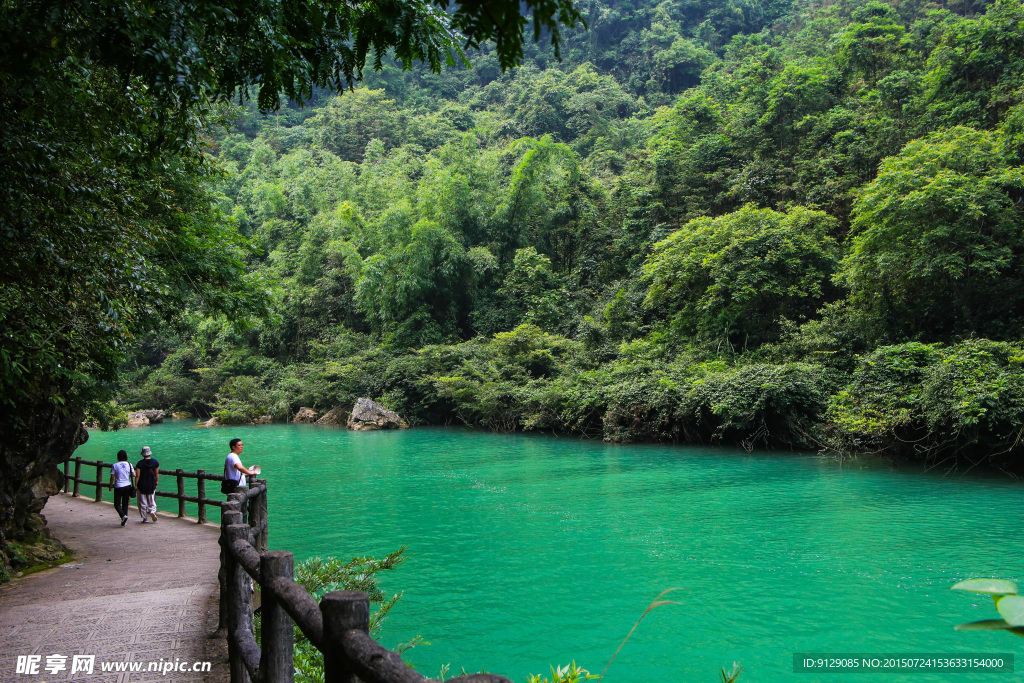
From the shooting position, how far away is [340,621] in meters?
1.86

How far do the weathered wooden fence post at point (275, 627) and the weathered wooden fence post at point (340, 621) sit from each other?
0.77 m

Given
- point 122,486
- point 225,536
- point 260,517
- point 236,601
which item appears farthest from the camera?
point 122,486

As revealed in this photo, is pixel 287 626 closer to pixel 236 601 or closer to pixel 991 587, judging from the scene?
pixel 236 601

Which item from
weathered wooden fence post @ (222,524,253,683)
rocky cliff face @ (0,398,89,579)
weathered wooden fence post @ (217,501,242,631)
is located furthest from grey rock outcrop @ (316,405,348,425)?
weathered wooden fence post @ (222,524,253,683)

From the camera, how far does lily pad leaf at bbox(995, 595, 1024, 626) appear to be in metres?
0.84

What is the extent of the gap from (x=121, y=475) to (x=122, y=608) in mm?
4550

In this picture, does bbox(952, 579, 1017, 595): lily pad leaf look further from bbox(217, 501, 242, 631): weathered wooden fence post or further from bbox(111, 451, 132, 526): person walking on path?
bbox(111, 451, 132, 526): person walking on path

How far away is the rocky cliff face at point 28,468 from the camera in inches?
259

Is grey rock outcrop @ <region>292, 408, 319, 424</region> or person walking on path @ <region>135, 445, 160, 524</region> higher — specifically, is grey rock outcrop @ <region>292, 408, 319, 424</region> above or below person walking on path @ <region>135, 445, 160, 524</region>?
below

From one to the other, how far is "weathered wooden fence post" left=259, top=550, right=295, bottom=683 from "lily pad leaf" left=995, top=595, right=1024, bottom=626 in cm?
236

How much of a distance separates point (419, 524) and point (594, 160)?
29.0 meters

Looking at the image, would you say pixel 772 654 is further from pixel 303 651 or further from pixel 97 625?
pixel 97 625

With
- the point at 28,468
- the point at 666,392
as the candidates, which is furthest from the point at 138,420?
the point at 28,468

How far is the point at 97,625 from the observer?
4.80 metres
